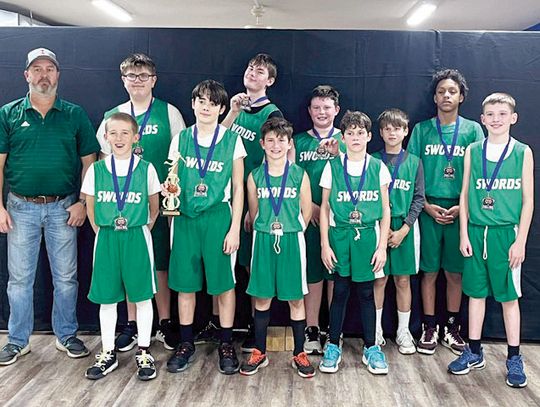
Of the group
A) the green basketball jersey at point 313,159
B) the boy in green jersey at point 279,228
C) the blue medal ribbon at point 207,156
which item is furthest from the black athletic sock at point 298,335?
the blue medal ribbon at point 207,156

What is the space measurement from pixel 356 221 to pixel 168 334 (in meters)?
1.29

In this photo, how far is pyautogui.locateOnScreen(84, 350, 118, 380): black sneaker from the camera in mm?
2764

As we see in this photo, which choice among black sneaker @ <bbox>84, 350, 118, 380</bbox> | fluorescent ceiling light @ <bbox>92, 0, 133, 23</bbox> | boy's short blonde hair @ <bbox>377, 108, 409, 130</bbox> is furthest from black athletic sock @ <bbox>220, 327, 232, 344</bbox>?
fluorescent ceiling light @ <bbox>92, 0, 133, 23</bbox>

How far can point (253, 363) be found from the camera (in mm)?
2840

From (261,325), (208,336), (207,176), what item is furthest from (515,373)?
(207,176)

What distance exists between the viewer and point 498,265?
108 inches

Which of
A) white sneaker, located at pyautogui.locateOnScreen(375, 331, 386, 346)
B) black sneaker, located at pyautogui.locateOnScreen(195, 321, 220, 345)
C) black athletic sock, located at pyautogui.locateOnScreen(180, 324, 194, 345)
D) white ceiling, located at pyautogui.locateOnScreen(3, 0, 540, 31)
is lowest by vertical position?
black sneaker, located at pyautogui.locateOnScreen(195, 321, 220, 345)

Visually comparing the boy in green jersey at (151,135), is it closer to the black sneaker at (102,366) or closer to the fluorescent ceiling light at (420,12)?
the black sneaker at (102,366)

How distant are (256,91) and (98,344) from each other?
1.76m

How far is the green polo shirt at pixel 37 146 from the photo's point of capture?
9.50ft

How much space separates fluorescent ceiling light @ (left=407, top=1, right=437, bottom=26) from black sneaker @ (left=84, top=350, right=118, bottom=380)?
6.60 metres

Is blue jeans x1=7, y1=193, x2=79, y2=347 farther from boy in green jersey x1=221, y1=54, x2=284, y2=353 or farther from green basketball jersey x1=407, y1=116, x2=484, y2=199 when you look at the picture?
green basketball jersey x1=407, y1=116, x2=484, y2=199

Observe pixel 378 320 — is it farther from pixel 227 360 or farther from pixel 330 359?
pixel 227 360

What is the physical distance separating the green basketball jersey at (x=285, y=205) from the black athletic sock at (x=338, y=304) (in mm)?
367
